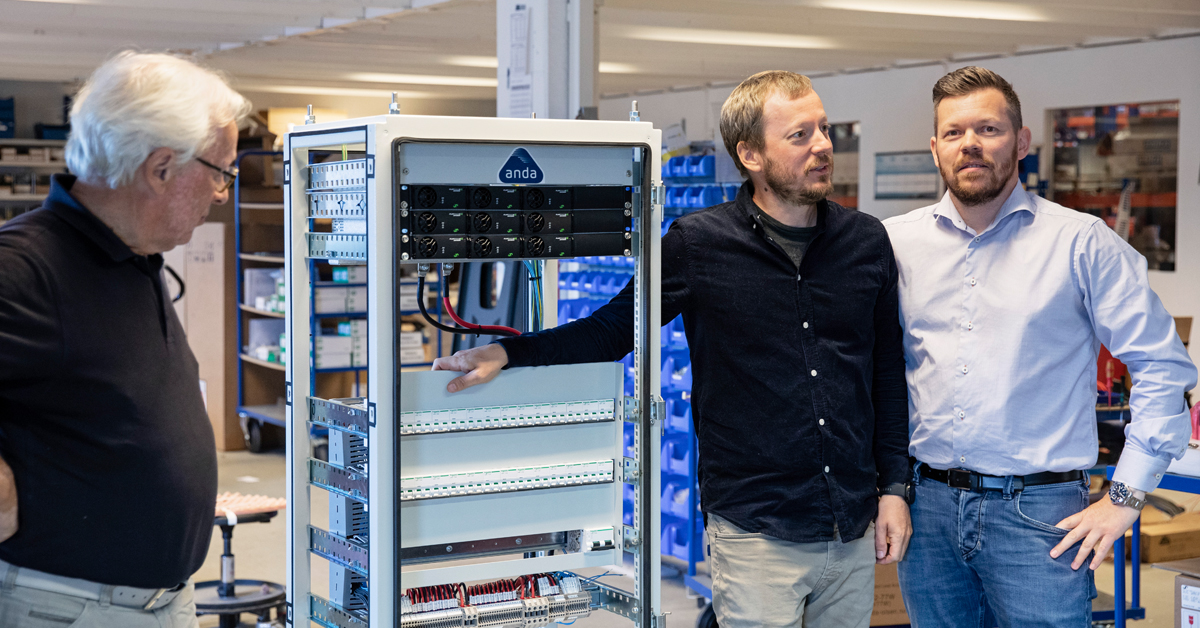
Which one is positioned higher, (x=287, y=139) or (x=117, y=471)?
(x=287, y=139)

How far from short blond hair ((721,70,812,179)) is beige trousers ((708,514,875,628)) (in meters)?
0.74

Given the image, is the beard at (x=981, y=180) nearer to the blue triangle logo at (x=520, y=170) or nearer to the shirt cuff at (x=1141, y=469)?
the shirt cuff at (x=1141, y=469)

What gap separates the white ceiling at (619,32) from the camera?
7047mm

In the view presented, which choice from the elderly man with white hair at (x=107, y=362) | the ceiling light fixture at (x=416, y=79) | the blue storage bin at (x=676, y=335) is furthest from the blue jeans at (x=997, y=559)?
the ceiling light fixture at (x=416, y=79)

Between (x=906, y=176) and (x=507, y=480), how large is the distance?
918 centimetres

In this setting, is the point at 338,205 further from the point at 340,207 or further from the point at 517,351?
the point at 517,351

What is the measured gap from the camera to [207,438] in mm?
1859

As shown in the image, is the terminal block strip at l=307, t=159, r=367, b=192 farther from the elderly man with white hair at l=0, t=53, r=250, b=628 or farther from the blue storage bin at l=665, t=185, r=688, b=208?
the blue storage bin at l=665, t=185, r=688, b=208

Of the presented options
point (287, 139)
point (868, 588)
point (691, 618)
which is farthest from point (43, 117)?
point (868, 588)

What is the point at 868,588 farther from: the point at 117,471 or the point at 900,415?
the point at 117,471

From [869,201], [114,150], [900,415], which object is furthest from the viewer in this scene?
[869,201]

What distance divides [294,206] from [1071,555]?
5.49ft

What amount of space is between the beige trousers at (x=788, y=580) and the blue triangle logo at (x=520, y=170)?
2.49 feet

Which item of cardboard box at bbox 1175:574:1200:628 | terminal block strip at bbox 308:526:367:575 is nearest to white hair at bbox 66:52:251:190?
terminal block strip at bbox 308:526:367:575
